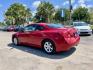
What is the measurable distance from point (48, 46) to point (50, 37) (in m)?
0.46

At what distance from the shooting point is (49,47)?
28.9 feet

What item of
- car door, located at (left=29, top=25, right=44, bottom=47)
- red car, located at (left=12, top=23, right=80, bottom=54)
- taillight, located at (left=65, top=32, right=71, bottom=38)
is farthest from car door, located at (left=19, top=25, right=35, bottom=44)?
taillight, located at (left=65, top=32, right=71, bottom=38)

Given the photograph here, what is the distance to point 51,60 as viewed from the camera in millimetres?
7859

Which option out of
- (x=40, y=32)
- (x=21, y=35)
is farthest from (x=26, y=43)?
(x=40, y=32)

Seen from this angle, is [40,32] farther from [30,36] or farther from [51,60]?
[51,60]

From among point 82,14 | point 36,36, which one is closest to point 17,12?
point 82,14

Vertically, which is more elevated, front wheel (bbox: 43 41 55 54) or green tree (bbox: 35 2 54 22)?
green tree (bbox: 35 2 54 22)

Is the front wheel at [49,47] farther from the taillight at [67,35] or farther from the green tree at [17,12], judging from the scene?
the green tree at [17,12]

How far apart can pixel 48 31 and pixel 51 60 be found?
1.62 metres

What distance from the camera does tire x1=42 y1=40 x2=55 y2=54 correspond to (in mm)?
8659

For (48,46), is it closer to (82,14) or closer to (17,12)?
(17,12)

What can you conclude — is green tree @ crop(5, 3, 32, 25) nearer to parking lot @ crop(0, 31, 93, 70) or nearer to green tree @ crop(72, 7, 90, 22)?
green tree @ crop(72, 7, 90, 22)

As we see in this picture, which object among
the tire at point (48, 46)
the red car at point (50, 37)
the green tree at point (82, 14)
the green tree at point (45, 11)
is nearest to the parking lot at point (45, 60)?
the tire at point (48, 46)

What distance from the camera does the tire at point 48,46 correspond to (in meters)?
8.66
